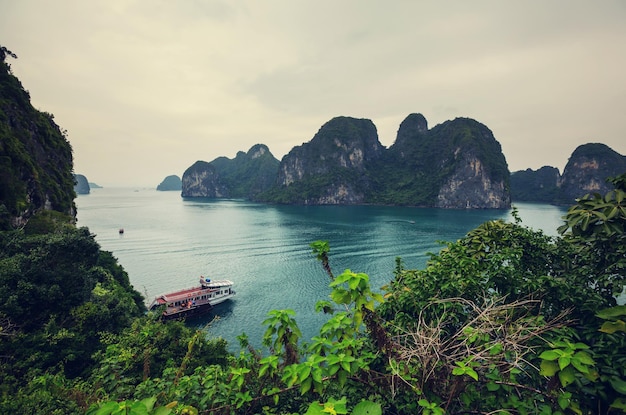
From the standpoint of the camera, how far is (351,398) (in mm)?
5340

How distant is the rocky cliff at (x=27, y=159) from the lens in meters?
26.7

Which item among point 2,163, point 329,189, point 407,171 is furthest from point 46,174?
point 407,171

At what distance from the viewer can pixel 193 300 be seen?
32.7 metres

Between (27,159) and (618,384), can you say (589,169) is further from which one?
(27,159)

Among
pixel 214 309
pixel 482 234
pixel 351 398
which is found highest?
pixel 482 234

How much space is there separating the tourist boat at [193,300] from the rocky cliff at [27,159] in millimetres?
15490

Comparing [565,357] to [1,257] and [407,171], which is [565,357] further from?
[407,171]

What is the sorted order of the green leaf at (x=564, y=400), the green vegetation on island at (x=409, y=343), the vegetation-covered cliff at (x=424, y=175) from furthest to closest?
the vegetation-covered cliff at (x=424, y=175) → the green vegetation on island at (x=409, y=343) → the green leaf at (x=564, y=400)

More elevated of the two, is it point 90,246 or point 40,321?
point 90,246

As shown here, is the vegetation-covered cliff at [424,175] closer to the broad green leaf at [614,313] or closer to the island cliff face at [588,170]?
the island cliff face at [588,170]

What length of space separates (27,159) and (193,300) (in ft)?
78.6

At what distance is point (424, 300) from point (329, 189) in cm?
17124

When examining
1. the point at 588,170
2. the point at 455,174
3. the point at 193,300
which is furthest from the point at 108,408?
the point at 588,170

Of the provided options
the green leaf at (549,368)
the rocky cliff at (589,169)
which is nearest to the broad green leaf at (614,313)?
the green leaf at (549,368)
